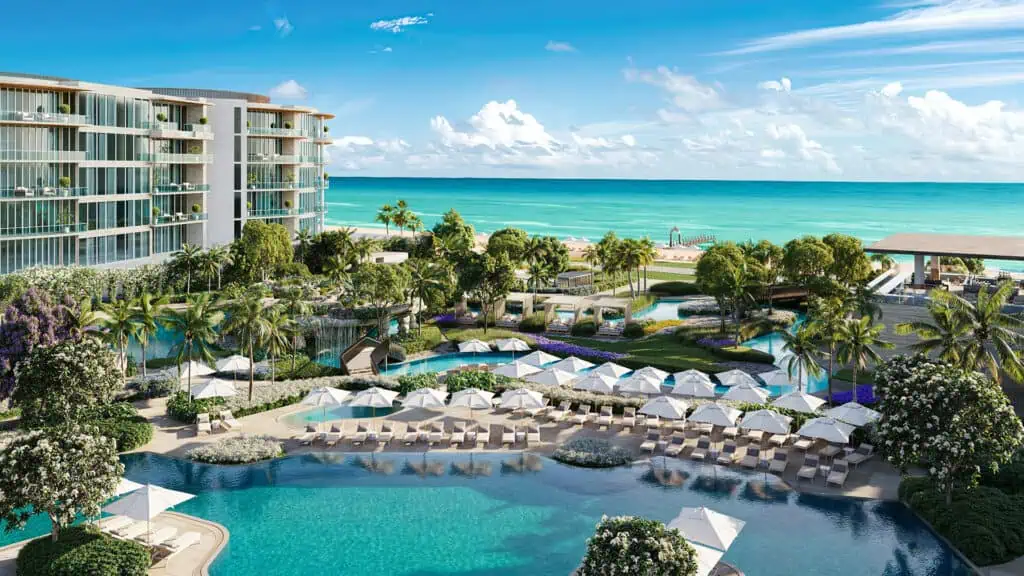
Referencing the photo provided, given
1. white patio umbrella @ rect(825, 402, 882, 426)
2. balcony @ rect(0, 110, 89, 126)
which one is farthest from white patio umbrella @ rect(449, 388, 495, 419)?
balcony @ rect(0, 110, 89, 126)

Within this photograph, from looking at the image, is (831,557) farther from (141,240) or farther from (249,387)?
(141,240)

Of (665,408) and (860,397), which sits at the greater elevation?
(665,408)

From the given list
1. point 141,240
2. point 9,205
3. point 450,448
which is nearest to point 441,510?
point 450,448

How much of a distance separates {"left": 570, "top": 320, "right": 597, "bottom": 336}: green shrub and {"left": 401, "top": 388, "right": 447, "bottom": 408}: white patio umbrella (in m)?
19.9

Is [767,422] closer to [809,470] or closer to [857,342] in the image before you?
[809,470]

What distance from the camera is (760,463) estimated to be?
31516 millimetres

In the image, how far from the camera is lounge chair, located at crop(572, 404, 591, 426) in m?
36.6

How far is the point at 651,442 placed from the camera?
33.7m

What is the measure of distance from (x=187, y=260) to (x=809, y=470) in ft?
158

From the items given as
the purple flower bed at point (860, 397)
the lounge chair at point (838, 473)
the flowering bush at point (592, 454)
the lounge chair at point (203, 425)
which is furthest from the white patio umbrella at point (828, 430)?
the lounge chair at point (203, 425)

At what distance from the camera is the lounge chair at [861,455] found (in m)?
31.5

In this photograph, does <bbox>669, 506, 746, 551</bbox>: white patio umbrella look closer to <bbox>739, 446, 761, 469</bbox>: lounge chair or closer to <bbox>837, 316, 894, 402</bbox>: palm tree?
<bbox>739, 446, 761, 469</bbox>: lounge chair

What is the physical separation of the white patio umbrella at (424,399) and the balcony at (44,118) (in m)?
36.5

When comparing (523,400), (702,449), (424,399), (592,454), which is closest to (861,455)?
(702,449)
